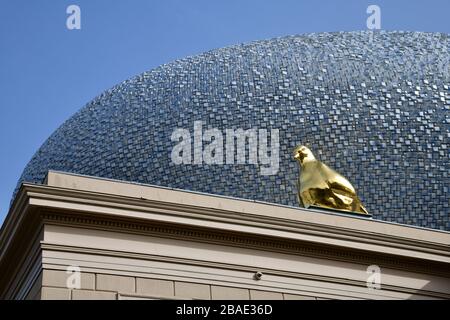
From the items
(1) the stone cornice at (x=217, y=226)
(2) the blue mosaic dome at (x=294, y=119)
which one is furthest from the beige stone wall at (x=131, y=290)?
(2) the blue mosaic dome at (x=294, y=119)

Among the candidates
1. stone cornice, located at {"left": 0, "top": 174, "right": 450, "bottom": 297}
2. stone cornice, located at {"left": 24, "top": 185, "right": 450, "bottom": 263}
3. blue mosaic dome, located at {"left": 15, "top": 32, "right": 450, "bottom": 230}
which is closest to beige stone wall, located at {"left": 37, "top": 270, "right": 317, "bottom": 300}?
stone cornice, located at {"left": 0, "top": 174, "right": 450, "bottom": 297}

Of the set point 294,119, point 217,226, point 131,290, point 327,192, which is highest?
point 294,119

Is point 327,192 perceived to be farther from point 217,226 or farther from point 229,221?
point 217,226

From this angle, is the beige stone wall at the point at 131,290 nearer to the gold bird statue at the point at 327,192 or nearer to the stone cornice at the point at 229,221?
the stone cornice at the point at 229,221

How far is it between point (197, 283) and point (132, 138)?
9.22m

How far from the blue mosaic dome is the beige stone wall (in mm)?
6804

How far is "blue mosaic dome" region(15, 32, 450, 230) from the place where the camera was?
23.5m

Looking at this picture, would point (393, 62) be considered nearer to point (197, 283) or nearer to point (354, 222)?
point (354, 222)

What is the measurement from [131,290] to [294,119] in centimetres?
937

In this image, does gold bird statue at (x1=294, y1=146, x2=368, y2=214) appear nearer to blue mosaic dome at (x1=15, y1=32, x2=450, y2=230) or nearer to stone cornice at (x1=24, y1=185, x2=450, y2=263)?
stone cornice at (x1=24, y1=185, x2=450, y2=263)

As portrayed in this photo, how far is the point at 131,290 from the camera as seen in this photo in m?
15.7

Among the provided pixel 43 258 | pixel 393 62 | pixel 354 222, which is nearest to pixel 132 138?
pixel 393 62

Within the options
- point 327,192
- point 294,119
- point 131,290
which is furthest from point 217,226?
point 294,119

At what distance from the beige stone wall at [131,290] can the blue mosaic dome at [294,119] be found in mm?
6804
